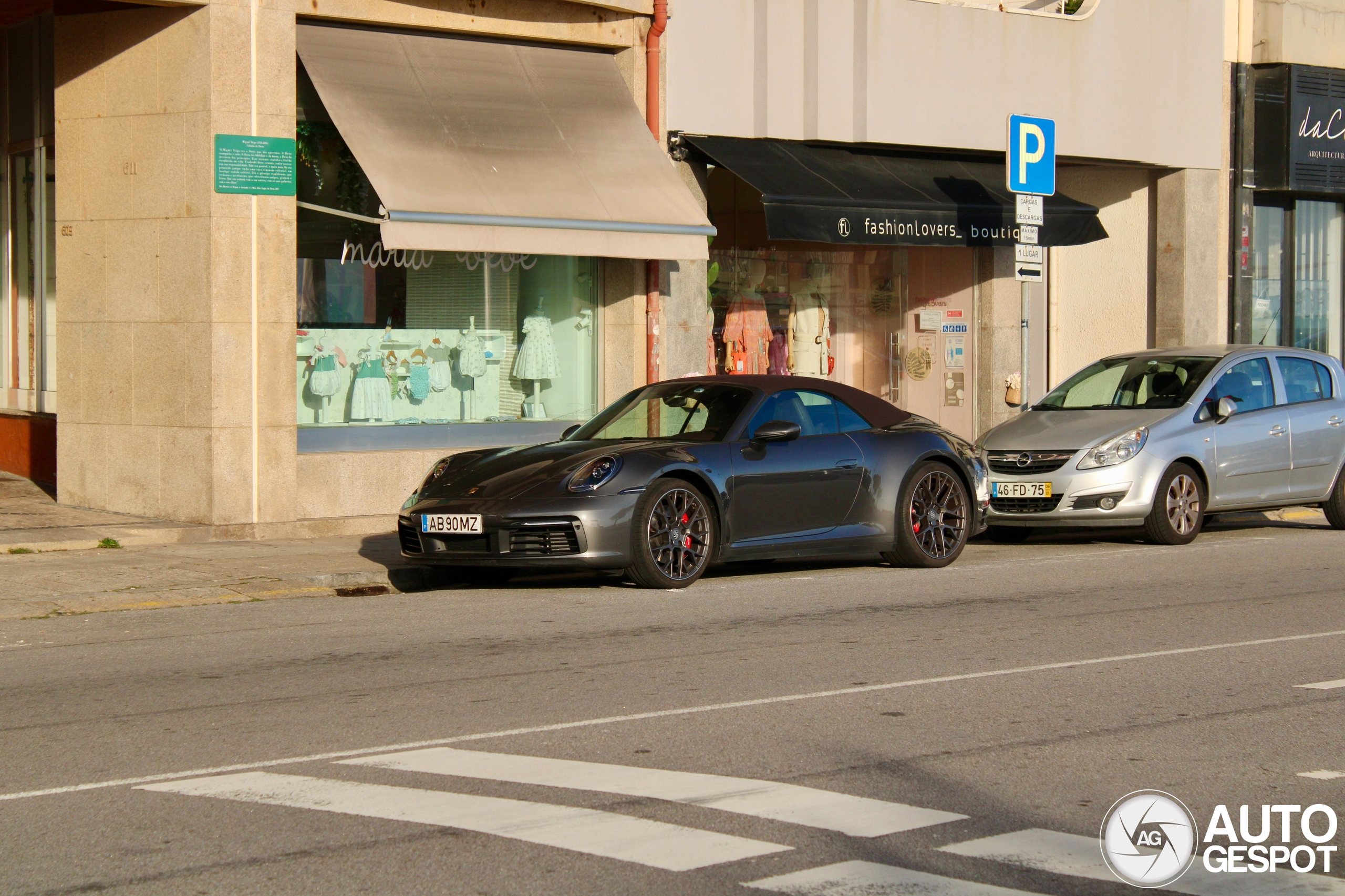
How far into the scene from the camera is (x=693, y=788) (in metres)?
5.36

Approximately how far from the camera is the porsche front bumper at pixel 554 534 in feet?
33.1

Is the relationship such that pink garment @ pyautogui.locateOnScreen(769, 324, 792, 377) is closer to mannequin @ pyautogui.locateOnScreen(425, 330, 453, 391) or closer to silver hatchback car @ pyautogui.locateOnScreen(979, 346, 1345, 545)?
mannequin @ pyautogui.locateOnScreen(425, 330, 453, 391)

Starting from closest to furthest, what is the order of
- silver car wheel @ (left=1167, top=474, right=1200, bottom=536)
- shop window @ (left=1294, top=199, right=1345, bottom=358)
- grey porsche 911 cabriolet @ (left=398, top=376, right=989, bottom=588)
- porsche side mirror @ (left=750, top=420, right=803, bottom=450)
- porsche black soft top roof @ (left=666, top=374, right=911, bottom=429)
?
grey porsche 911 cabriolet @ (left=398, top=376, right=989, bottom=588)
porsche side mirror @ (left=750, top=420, right=803, bottom=450)
porsche black soft top roof @ (left=666, top=374, right=911, bottom=429)
silver car wheel @ (left=1167, top=474, right=1200, bottom=536)
shop window @ (left=1294, top=199, right=1345, bottom=358)

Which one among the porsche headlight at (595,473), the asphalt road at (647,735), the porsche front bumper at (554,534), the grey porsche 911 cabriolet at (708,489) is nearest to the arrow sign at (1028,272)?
the grey porsche 911 cabriolet at (708,489)

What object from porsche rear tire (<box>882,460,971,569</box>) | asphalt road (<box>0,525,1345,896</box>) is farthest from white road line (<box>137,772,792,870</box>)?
porsche rear tire (<box>882,460,971,569</box>)

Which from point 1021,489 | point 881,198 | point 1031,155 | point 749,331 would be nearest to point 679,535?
point 1021,489

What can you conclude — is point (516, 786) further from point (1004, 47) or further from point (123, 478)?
point (1004, 47)

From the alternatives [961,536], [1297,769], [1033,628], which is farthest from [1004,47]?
[1297,769]

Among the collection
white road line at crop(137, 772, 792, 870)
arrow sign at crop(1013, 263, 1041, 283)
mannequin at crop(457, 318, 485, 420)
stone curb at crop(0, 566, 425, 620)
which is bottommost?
white road line at crop(137, 772, 792, 870)

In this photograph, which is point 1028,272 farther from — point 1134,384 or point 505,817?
point 505,817

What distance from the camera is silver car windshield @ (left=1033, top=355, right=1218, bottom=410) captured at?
14.1 meters

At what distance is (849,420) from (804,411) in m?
0.42

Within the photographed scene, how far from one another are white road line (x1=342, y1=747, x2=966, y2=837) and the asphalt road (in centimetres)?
2

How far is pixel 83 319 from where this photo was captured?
48.2ft
